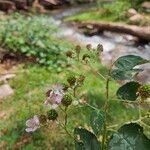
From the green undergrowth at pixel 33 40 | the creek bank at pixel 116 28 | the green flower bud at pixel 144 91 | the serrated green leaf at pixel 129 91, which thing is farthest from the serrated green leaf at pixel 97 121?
the creek bank at pixel 116 28

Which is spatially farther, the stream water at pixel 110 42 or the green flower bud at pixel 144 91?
the stream water at pixel 110 42

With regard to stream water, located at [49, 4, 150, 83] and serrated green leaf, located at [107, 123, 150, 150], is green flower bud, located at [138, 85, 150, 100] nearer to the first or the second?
serrated green leaf, located at [107, 123, 150, 150]

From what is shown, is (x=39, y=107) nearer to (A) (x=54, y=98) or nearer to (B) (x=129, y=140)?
(A) (x=54, y=98)

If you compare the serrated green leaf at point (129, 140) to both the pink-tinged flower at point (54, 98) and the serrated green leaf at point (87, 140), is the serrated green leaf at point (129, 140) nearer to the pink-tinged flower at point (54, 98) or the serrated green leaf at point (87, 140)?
the serrated green leaf at point (87, 140)

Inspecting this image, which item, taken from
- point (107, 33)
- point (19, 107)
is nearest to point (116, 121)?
point (19, 107)

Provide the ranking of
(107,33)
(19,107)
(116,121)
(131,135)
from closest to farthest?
(131,135)
(116,121)
(19,107)
(107,33)

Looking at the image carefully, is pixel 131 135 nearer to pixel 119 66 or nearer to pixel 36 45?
pixel 119 66
